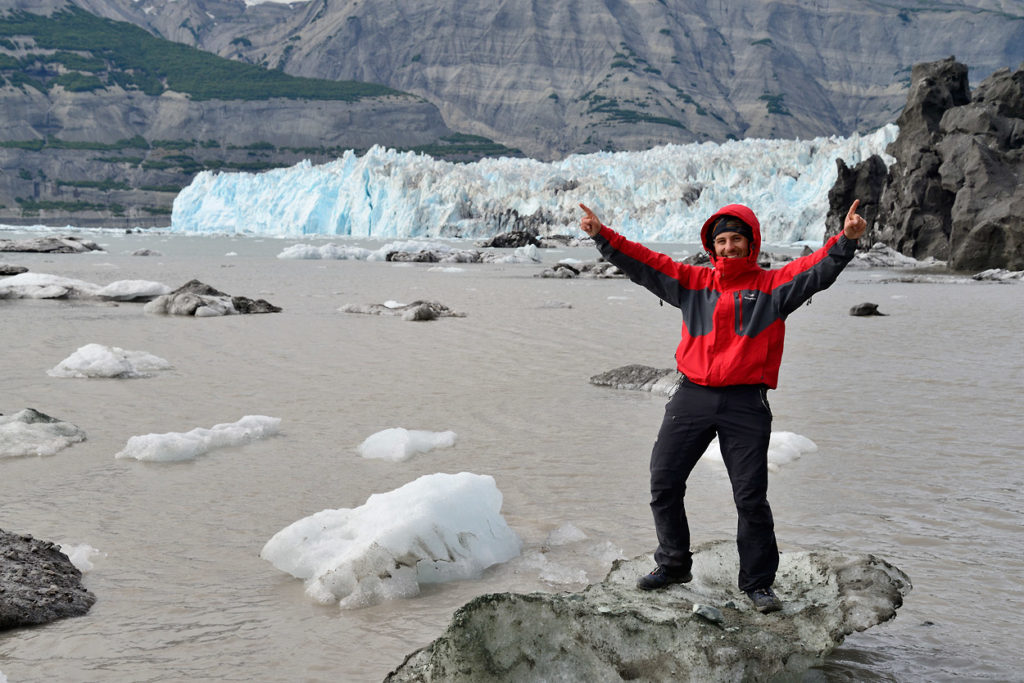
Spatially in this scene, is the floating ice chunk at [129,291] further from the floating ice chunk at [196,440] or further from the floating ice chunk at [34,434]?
the floating ice chunk at [196,440]

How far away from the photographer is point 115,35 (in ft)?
545

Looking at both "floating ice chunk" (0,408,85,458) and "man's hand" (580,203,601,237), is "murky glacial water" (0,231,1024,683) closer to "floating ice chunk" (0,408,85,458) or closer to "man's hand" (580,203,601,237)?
"floating ice chunk" (0,408,85,458)

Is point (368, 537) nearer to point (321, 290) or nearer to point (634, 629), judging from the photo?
point (634, 629)

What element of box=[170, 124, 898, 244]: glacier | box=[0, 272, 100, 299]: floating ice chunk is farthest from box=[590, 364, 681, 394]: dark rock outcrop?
box=[170, 124, 898, 244]: glacier

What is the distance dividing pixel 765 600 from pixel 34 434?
4429mm

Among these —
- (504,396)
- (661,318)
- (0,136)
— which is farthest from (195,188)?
(0,136)

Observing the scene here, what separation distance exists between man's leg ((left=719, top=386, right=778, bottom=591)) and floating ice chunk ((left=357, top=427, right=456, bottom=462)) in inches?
105

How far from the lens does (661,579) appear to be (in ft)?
9.58

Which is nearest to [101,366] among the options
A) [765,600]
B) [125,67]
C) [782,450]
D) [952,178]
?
[782,450]

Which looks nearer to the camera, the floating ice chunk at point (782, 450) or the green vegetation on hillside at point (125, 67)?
the floating ice chunk at point (782, 450)

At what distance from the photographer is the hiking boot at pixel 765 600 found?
2789mm

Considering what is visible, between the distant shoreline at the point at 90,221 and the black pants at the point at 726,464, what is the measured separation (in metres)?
112

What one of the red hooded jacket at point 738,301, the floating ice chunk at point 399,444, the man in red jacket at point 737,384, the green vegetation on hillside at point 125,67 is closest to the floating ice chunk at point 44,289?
the floating ice chunk at point 399,444

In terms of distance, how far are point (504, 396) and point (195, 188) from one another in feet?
216
